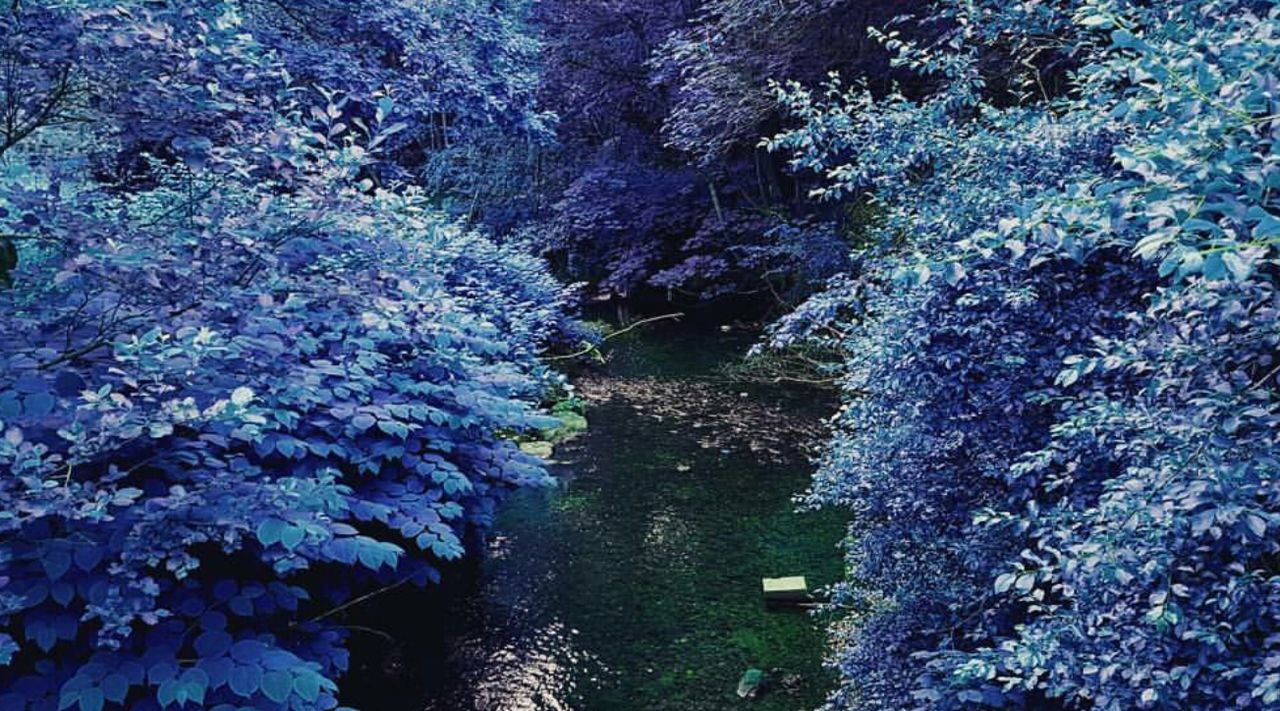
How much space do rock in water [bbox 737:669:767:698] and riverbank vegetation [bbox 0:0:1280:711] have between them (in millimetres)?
596

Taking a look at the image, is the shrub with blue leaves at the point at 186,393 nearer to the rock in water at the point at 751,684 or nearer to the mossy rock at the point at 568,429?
the rock in water at the point at 751,684

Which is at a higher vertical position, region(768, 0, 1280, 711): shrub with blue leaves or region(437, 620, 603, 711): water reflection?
region(768, 0, 1280, 711): shrub with blue leaves

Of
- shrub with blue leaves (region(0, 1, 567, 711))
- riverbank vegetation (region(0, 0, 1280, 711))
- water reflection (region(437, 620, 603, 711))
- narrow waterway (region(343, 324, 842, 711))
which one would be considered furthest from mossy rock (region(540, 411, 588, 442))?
shrub with blue leaves (region(0, 1, 567, 711))

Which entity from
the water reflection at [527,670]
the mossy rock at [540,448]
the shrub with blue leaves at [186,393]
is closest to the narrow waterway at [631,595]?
the water reflection at [527,670]

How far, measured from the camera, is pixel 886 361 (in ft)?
9.95

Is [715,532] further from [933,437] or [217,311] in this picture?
[217,311]

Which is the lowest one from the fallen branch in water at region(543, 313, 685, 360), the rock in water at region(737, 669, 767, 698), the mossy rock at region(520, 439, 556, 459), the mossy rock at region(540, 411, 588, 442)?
the fallen branch in water at region(543, 313, 685, 360)

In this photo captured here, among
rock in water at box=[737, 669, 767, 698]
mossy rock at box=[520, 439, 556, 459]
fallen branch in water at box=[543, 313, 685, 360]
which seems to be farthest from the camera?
fallen branch in water at box=[543, 313, 685, 360]

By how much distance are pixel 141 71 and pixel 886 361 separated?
2.56 metres

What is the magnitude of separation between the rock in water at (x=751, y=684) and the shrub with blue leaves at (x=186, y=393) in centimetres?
190

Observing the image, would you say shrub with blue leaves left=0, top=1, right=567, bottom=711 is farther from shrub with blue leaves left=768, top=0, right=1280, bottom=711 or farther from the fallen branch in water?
the fallen branch in water

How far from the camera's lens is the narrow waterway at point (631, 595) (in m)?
4.28

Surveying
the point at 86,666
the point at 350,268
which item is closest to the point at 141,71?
the point at 350,268

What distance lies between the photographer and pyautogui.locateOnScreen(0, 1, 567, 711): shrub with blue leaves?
1.89 meters
